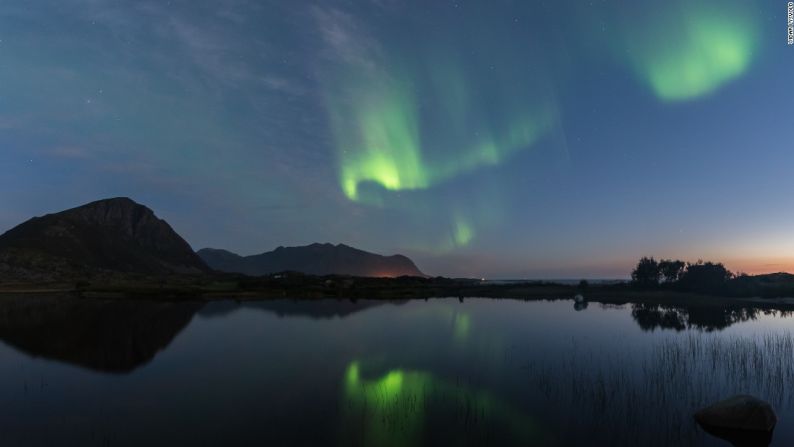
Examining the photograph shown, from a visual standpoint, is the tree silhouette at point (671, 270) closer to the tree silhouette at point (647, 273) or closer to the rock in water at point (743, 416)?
the tree silhouette at point (647, 273)

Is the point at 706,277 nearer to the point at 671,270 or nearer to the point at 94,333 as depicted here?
the point at 671,270

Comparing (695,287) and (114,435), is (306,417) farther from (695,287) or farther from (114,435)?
(695,287)

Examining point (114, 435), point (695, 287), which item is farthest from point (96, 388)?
point (695, 287)

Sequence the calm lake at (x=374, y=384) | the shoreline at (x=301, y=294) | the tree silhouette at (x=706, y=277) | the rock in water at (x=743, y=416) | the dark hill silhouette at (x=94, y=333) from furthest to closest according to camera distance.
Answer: the tree silhouette at (x=706, y=277), the shoreline at (x=301, y=294), the dark hill silhouette at (x=94, y=333), the rock in water at (x=743, y=416), the calm lake at (x=374, y=384)

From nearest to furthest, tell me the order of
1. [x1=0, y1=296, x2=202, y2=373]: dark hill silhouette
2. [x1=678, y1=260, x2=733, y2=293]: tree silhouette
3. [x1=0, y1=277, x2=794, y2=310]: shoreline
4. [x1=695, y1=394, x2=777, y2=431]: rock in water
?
1. [x1=695, y1=394, x2=777, y2=431]: rock in water
2. [x1=0, y1=296, x2=202, y2=373]: dark hill silhouette
3. [x1=0, y1=277, x2=794, y2=310]: shoreline
4. [x1=678, y1=260, x2=733, y2=293]: tree silhouette

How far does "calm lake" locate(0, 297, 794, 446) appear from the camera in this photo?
22375 mm

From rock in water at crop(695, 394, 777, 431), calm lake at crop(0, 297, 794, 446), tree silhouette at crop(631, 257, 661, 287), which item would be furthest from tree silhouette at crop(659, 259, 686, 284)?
rock in water at crop(695, 394, 777, 431)

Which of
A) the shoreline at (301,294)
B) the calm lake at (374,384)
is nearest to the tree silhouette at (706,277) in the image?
the shoreline at (301,294)

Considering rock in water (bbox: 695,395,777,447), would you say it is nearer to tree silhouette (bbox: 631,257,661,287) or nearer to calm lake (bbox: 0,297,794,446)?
calm lake (bbox: 0,297,794,446)

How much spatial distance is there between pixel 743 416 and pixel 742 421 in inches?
10.7

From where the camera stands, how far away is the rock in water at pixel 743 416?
2269cm

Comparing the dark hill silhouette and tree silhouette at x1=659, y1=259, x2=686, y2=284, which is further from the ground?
tree silhouette at x1=659, y1=259, x2=686, y2=284

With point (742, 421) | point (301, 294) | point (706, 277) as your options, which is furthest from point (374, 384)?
point (706, 277)

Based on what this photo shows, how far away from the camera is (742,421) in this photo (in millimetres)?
22875
